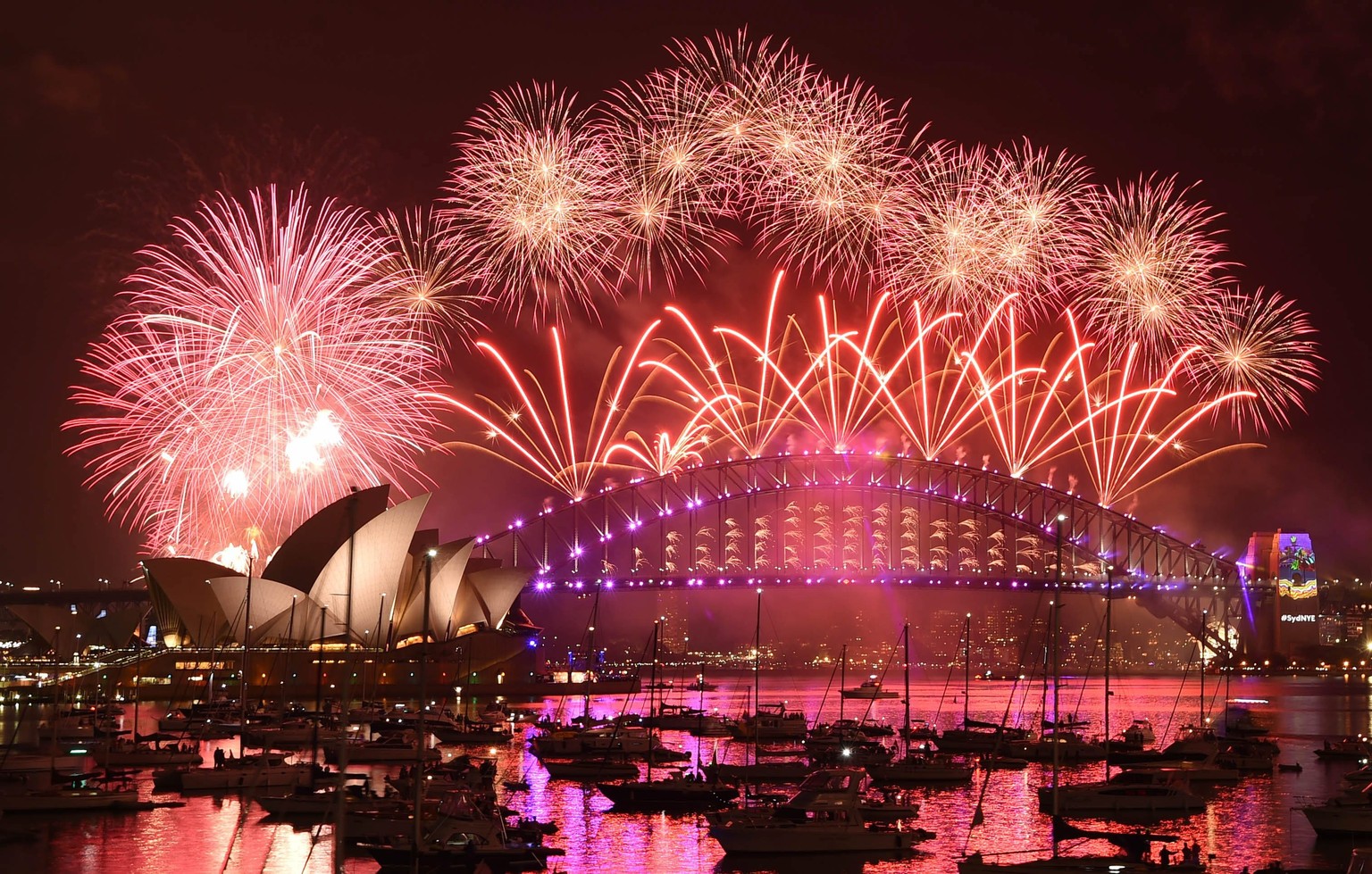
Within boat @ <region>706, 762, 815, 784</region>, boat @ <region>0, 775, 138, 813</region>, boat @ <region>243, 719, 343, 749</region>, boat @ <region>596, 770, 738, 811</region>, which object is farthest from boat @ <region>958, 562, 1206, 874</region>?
boat @ <region>243, 719, 343, 749</region>

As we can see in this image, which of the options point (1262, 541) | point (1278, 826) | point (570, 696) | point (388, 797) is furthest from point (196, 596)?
point (1262, 541)

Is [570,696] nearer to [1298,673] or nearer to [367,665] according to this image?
[367,665]

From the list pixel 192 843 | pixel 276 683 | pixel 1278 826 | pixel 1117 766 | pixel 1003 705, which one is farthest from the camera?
pixel 1003 705

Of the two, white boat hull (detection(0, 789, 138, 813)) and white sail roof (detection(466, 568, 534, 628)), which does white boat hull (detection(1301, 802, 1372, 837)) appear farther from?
white sail roof (detection(466, 568, 534, 628))

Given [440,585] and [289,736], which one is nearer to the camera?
[289,736]

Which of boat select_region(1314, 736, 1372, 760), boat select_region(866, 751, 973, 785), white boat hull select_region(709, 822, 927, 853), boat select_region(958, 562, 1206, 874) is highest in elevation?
boat select_region(958, 562, 1206, 874)

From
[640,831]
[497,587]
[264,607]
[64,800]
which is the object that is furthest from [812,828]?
[497,587]

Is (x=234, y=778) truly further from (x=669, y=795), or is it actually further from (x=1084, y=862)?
(x=1084, y=862)
